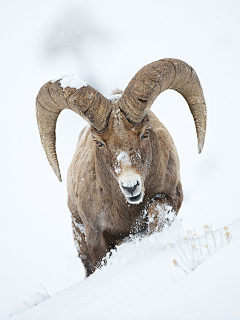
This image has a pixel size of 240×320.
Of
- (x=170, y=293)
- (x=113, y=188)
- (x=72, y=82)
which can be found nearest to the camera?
(x=170, y=293)

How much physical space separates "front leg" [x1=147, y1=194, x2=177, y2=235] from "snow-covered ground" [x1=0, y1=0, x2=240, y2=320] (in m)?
0.34

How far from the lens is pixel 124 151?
4.35 m

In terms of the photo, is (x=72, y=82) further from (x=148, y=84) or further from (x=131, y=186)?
(x=131, y=186)

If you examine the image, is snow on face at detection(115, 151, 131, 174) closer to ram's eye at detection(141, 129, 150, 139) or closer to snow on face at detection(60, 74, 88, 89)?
ram's eye at detection(141, 129, 150, 139)

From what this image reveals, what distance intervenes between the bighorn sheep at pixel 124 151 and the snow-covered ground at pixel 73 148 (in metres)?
0.55

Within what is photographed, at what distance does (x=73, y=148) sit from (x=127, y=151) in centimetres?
1306

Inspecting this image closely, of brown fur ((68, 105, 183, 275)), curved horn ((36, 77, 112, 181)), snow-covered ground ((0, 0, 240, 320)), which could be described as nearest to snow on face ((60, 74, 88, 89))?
curved horn ((36, 77, 112, 181))

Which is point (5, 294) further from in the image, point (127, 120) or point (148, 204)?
point (127, 120)

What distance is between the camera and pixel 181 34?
24.4 metres

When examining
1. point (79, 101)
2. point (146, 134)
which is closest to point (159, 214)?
point (146, 134)

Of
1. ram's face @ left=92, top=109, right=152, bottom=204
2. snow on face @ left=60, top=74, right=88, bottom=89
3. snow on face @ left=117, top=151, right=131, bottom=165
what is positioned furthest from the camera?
snow on face @ left=60, top=74, right=88, bottom=89

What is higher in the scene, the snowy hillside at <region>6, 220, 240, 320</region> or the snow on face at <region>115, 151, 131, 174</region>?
the snow on face at <region>115, 151, 131, 174</region>

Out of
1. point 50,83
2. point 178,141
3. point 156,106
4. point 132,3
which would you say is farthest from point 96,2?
point 50,83

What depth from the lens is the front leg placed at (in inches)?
197
